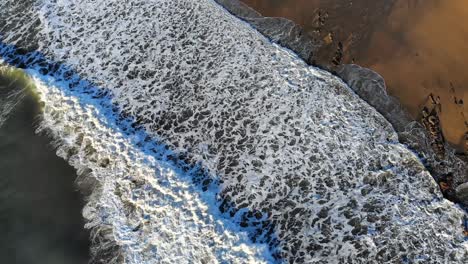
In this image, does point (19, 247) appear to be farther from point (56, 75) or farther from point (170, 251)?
point (56, 75)

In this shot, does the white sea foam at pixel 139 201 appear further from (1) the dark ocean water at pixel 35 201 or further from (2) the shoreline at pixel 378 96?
(2) the shoreline at pixel 378 96

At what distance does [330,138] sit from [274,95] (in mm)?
1817

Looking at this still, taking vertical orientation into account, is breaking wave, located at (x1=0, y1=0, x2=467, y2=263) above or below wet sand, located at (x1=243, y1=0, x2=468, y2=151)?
below

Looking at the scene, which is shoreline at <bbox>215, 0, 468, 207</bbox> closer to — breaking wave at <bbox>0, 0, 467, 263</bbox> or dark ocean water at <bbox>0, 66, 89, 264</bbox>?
breaking wave at <bbox>0, 0, 467, 263</bbox>

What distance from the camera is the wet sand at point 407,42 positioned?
9.91 m

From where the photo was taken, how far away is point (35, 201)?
9641 mm

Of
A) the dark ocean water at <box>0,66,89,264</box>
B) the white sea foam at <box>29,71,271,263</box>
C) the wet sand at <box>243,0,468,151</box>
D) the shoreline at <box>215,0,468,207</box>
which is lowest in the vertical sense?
the dark ocean water at <box>0,66,89,264</box>

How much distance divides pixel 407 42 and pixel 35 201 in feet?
32.2

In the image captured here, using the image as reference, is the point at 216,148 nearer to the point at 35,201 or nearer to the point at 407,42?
the point at 35,201

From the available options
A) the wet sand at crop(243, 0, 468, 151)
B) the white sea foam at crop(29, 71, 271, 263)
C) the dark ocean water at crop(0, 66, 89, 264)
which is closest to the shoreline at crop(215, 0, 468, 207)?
the wet sand at crop(243, 0, 468, 151)

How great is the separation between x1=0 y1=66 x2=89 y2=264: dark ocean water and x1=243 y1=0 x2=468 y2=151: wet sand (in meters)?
7.11

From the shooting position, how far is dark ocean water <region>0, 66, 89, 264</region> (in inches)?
355

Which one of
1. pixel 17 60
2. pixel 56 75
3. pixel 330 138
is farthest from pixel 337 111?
pixel 17 60

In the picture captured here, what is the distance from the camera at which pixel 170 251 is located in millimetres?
8852
